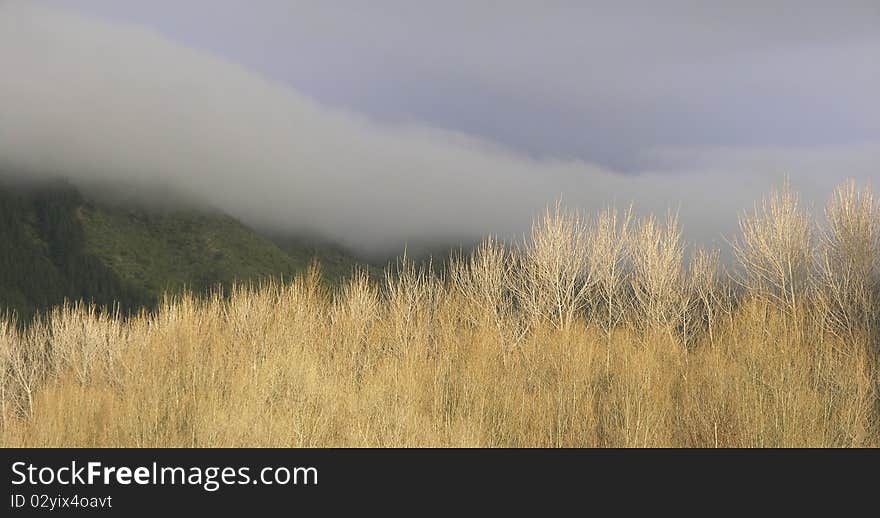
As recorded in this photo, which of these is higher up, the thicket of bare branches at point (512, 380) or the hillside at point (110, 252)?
the hillside at point (110, 252)

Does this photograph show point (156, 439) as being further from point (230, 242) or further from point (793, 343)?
point (230, 242)

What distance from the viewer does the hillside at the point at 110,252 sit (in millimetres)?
125250

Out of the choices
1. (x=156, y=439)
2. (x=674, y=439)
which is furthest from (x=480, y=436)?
(x=156, y=439)

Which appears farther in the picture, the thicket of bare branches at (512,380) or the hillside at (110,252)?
the hillside at (110,252)

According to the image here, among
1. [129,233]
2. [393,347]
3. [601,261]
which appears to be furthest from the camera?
[129,233]

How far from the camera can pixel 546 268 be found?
21.4m

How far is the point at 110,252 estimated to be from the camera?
141m

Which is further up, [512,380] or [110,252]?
[110,252]

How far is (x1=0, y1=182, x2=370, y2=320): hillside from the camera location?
125250 mm

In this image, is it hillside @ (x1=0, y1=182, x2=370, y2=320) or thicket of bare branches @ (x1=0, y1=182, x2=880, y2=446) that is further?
hillside @ (x1=0, y1=182, x2=370, y2=320)

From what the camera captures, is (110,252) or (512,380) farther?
(110,252)

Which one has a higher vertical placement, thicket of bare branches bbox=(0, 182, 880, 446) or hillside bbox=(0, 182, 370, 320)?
hillside bbox=(0, 182, 370, 320)
